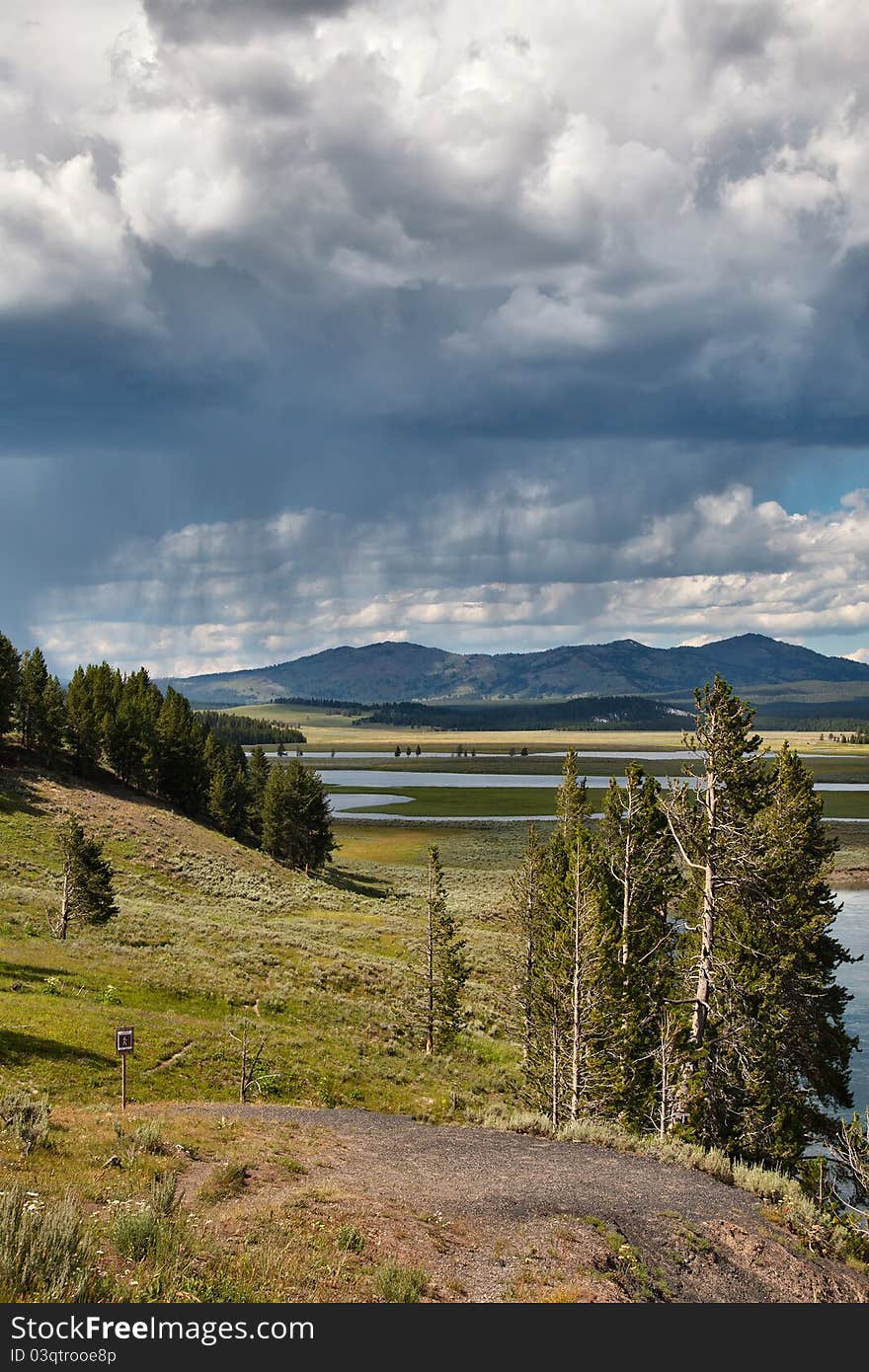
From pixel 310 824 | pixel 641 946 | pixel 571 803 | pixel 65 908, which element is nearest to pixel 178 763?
pixel 310 824

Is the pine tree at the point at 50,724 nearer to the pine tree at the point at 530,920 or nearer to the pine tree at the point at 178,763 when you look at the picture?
the pine tree at the point at 178,763

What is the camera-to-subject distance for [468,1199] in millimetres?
16156

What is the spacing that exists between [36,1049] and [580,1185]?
54.4 feet

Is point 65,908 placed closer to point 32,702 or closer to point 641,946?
point 641,946

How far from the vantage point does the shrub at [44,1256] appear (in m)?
9.05

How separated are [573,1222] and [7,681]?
85.7 m

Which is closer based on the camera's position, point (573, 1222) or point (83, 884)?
point (573, 1222)

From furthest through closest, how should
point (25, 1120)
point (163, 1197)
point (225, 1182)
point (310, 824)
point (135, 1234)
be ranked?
1. point (310, 824)
2. point (25, 1120)
3. point (225, 1182)
4. point (163, 1197)
5. point (135, 1234)

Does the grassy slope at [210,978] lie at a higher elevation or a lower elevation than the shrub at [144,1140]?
lower

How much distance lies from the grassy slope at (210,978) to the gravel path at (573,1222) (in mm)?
9267

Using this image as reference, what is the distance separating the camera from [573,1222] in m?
15.1

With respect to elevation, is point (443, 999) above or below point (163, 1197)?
below

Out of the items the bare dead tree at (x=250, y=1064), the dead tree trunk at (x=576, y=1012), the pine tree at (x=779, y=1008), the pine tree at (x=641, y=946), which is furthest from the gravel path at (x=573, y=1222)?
the dead tree trunk at (x=576, y=1012)
